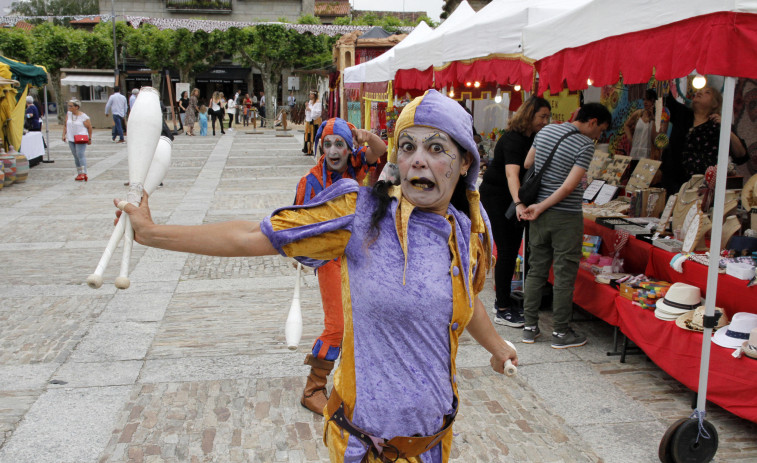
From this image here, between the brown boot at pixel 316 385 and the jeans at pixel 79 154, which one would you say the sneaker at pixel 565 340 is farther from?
the jeans at pixel 79 154

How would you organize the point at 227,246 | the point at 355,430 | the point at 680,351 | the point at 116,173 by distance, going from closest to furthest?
the point at 227,246 < the point at 355,430 < the point at 680,351 < the point at 116,173

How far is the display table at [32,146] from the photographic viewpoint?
16516 mm

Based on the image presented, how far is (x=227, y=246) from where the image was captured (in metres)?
1.79

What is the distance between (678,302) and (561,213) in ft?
3.51

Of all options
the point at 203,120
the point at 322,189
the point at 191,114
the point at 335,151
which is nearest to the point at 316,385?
the point at 322,189

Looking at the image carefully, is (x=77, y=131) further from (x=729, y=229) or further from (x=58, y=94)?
(x=58, y=94)

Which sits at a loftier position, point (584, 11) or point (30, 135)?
point (584, 11)

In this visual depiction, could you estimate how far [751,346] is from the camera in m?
3.67

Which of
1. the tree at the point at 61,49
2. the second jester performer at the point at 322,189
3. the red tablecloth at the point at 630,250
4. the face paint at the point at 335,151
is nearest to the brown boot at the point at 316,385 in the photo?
the second jester performer at the point at 322,189

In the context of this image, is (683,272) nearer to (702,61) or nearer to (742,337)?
(742,337)

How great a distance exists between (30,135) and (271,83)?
81.0ft

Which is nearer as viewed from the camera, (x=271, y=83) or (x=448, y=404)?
(x=448, y=404)

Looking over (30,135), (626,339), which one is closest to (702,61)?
(626,339)

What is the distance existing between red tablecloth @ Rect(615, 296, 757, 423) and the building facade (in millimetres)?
54016
